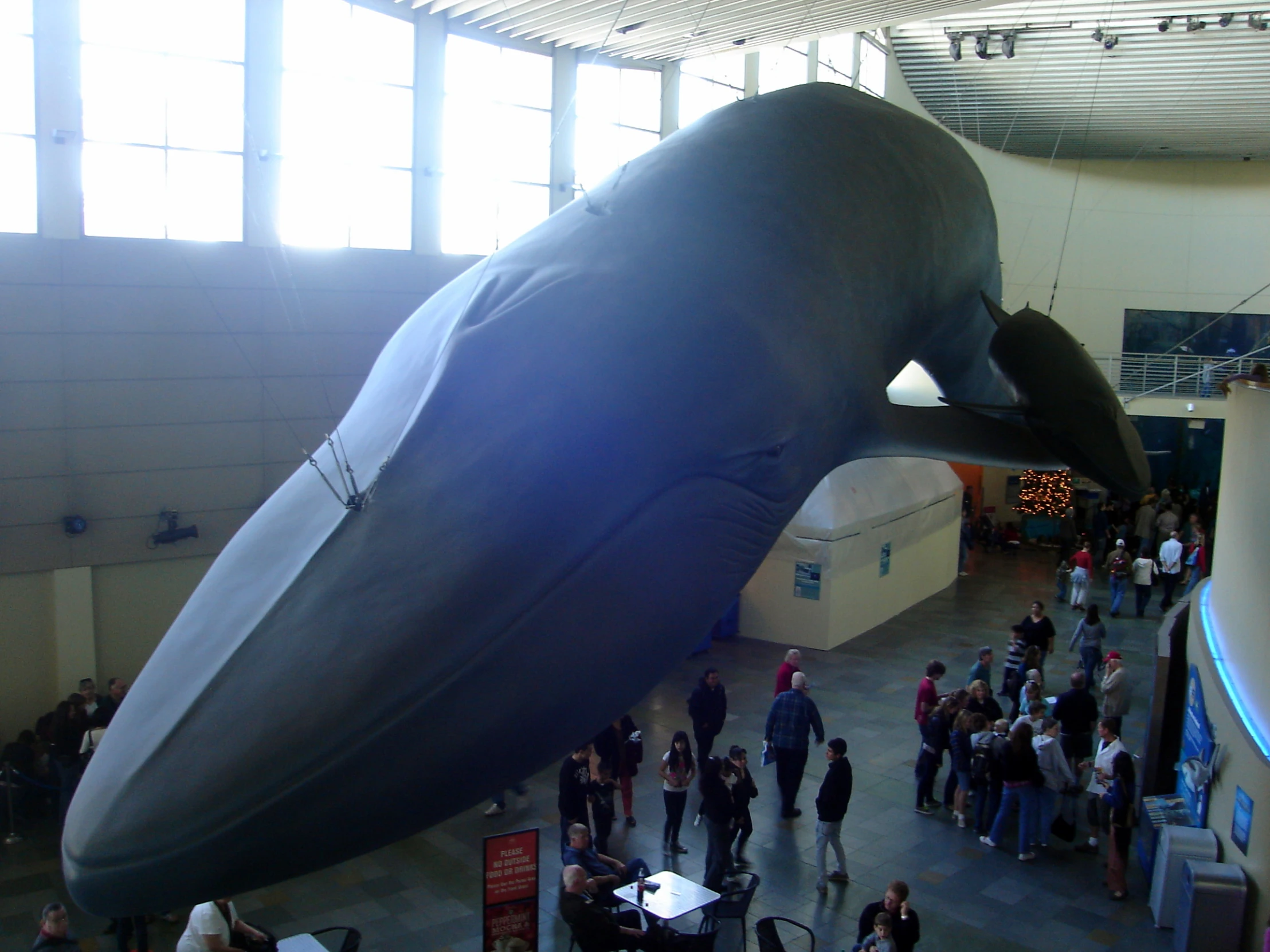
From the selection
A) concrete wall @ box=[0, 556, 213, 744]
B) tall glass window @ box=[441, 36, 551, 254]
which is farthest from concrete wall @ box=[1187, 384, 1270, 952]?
concrete wall @ box=[0, 556, 213, 744]

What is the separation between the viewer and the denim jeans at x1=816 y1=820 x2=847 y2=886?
9.45 m

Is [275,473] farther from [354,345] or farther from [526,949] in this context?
[526,949]

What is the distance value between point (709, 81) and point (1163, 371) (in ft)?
51.8

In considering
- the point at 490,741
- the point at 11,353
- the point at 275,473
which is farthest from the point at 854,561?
the point at 490,741

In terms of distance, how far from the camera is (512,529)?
97.7 inches

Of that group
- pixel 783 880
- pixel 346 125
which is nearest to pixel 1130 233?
pixel 346 125

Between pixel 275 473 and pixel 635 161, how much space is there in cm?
1330

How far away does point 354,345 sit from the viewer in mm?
16609

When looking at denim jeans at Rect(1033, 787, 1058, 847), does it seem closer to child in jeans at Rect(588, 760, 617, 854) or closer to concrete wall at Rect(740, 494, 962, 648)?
child in jeans at Rect(588, 760, 617, 854)

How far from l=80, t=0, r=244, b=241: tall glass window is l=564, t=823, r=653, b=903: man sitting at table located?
424 inches

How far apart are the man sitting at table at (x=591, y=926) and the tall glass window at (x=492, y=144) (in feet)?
41.5

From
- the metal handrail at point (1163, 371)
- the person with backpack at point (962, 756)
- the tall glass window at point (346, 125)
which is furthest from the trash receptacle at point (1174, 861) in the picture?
the metal handrail at point (1163, 371)

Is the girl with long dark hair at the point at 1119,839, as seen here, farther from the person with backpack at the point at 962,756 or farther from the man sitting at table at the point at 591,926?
the man sitting at table at the point at 591,926

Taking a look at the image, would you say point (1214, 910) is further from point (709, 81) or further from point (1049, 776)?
point (709, 81)
